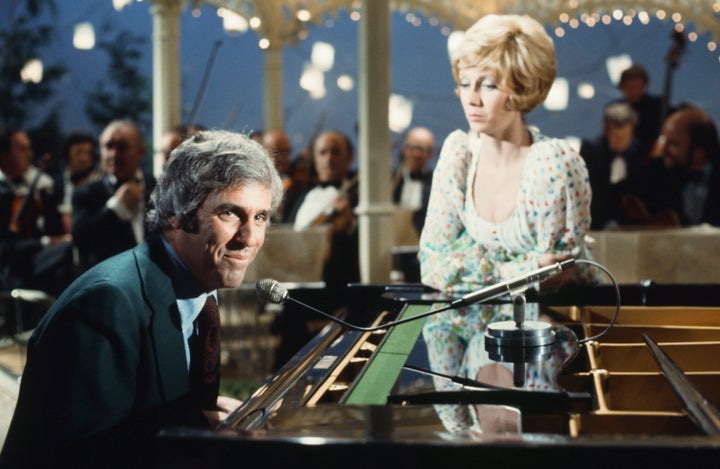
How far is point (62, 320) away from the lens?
161 centimetres

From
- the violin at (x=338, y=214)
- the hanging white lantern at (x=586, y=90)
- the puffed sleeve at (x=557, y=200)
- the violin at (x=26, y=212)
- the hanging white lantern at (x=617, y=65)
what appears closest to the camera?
the puffed sleeve at (x=557, y=200)

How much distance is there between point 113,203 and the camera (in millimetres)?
4621

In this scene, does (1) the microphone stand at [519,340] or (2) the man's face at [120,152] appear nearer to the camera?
(1) the microphone stand at [519,340]

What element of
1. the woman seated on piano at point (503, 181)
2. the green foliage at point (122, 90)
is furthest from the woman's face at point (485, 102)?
the green foliage at point (122, 90)

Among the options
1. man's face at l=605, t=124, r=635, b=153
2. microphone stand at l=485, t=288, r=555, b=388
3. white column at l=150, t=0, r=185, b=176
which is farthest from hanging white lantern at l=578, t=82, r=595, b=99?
microphone stand at l=485, t=288, r=555, b=388

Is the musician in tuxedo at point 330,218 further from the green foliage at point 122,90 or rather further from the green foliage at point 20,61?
the green foliage at point 122,90

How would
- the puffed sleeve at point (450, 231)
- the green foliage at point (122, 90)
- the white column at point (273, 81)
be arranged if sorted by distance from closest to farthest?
the puffed sleeve at point (450, 231)
the white column at point (273, 81)
the green foliage at point (122, 90)

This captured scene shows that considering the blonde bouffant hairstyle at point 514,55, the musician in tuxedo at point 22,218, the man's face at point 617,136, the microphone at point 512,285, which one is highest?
the blonde bouffant hairstyle at point 514,55

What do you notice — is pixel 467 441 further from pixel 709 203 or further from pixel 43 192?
pixel 43 192

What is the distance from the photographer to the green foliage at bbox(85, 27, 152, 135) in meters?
16.9

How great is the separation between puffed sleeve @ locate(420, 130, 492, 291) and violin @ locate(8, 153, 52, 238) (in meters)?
4.31

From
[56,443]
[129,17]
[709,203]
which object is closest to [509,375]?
[56,443]

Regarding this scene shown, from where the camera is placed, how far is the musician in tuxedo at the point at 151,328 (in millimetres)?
1576

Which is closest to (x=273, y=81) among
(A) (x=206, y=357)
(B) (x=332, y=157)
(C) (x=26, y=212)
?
(C) (x=26, y=212)
